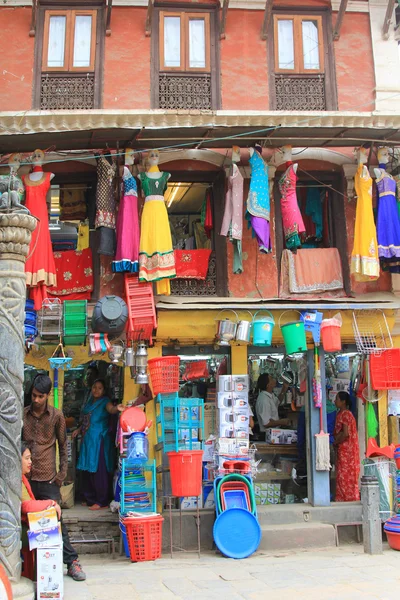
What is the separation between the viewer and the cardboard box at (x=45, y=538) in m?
6.42

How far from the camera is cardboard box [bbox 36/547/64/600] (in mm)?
6363

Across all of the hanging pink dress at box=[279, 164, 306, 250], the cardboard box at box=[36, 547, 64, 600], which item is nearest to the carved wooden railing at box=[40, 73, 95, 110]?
the hanging pink dress at box=[279, 164, 306, 250]

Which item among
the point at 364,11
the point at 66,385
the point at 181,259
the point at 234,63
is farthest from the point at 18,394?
the point at 364,11

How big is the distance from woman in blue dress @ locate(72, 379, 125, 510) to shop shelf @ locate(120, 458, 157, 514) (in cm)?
118

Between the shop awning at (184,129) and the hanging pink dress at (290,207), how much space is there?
517mm

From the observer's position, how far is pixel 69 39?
1155 centimetres

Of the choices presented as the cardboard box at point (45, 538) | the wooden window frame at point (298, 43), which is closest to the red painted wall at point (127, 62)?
the wooden window frame at point (298, 43)

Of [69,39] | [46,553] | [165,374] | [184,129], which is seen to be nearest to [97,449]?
[165,374]

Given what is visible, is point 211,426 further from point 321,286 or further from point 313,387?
point 321,286

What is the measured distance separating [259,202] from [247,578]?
17.0 ft

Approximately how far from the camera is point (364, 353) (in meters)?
10.8

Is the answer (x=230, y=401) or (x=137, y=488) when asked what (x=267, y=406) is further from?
(x=137, y=488)

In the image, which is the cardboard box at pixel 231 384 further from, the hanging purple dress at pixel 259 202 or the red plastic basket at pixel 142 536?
the red plastic basket at pixel 142 536

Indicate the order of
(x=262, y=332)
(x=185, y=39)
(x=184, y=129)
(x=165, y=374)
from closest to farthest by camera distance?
(x=165, y=374) → (x=184, y=129) → (x=262, y=332) → (x=185, y=39)
